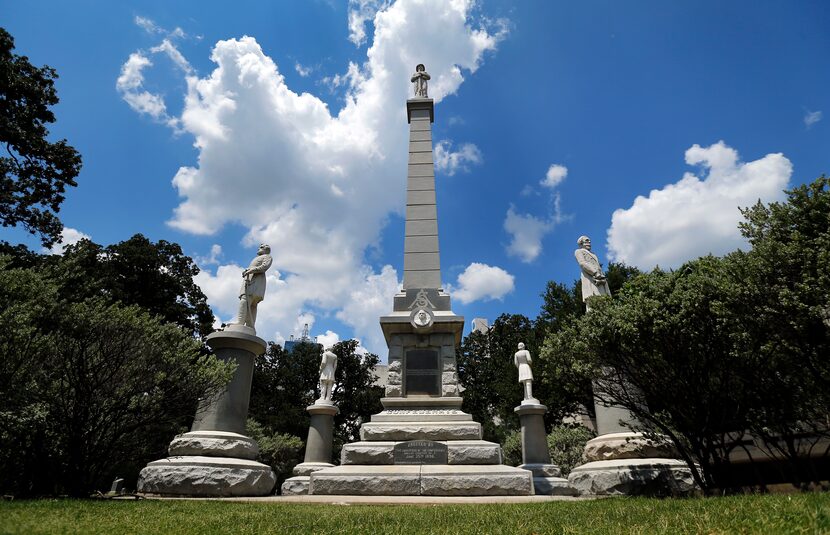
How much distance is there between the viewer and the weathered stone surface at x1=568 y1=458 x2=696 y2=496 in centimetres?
915

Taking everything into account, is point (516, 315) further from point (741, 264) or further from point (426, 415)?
point (741, 264)

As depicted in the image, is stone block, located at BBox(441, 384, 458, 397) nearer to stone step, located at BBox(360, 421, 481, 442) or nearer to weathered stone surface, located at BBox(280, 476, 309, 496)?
stone step, located at BBox(360, 421, 481, 442)

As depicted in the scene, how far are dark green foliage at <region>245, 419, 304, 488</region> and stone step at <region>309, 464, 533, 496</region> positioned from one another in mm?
14452

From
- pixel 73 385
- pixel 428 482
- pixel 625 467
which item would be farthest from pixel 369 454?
pixel 73 385

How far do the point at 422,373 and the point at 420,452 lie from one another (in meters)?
2.26

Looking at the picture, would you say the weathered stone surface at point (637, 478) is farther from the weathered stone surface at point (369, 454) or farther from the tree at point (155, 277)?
the tree at point (155, 277)

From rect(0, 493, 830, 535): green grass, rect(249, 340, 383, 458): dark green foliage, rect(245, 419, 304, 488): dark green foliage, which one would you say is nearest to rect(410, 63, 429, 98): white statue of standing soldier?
rect(0, 493, 830, 535): green grass

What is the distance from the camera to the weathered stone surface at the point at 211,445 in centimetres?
1062

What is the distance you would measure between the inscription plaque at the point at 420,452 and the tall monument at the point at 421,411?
21 mm

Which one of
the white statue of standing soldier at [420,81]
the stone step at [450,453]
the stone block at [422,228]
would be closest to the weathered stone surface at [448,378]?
the stone step at [450,453]

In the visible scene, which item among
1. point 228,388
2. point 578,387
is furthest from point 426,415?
point 228,388

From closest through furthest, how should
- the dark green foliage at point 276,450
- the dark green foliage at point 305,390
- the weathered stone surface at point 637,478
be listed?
the weathered stone surface at point 637,478 → the dark green foliage at point 276,450 → the dark green foliage at point 305,390

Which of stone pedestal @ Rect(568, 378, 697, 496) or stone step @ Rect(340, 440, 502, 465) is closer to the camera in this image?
stone pedestal @ Rect(568, 378, 697, 496)

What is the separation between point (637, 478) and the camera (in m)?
9.43
